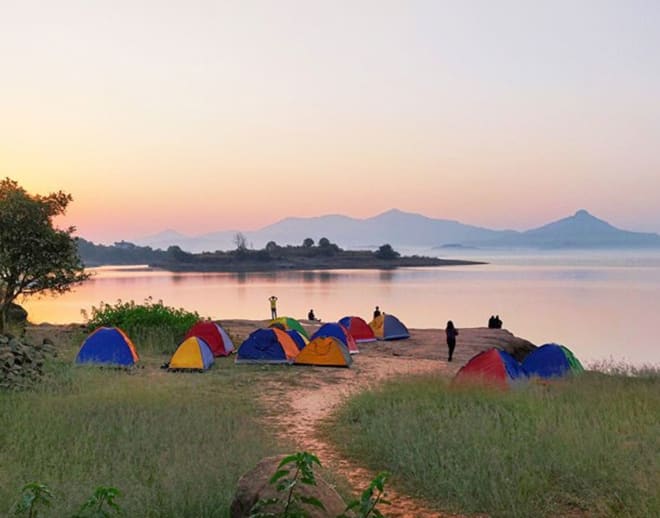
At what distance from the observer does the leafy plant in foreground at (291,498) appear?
4566mm

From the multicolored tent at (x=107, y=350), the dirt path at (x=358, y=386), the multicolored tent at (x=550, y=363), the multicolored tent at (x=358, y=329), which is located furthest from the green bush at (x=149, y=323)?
the multicolored tent at (x=550, y=363)

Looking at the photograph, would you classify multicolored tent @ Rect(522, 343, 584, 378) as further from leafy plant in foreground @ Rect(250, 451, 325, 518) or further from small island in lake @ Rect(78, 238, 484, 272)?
small island in lake @ Rect(78, 238, 484, 272)

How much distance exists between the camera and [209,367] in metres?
17.7

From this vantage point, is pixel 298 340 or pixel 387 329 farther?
pixel 387 329

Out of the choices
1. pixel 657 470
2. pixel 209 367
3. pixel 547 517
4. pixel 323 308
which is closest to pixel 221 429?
pixel 547 517

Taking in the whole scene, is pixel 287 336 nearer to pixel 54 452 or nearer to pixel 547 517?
pixel 54 452

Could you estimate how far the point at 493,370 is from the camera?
534 inches

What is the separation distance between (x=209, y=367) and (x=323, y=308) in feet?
124

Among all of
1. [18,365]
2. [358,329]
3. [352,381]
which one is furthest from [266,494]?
[358,329]

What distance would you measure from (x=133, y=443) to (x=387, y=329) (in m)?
19.6

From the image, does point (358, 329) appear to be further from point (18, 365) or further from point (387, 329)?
point (18, 365)

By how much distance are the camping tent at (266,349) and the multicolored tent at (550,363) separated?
754cm

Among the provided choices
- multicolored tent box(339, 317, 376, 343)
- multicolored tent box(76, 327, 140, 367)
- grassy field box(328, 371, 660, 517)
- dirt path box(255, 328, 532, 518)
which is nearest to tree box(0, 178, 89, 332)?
multicolored tent box(76, 327, 140, 367)

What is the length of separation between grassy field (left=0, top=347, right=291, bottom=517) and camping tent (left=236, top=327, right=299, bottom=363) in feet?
15.9
